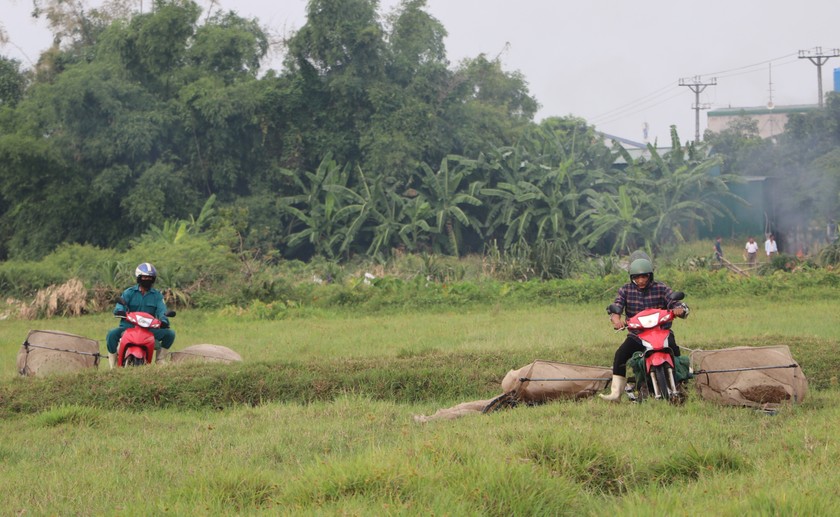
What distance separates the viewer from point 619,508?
15.5ft

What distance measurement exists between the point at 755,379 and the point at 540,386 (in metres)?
1.69

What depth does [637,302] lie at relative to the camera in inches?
346

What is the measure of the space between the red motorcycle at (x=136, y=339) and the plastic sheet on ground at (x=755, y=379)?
222 inches

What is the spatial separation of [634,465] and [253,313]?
47.2ft

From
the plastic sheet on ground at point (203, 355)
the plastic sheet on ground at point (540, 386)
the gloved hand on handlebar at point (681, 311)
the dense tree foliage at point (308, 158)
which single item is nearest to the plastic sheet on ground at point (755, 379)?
the gloved hand on handlebar at point (681, 311)

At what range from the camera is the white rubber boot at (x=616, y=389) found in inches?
325

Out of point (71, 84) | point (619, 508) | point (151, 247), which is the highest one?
point (71, 84)

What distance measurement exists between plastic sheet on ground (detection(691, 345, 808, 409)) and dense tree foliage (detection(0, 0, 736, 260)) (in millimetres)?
25280

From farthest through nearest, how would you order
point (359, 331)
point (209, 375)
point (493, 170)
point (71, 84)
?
point (493, 170), point (71, 84), point (359, 331), point (209, 375)

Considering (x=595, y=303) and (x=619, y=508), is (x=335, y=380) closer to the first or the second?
(x=619, y=508)

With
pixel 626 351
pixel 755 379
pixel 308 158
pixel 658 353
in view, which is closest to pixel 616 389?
pixel 626 351

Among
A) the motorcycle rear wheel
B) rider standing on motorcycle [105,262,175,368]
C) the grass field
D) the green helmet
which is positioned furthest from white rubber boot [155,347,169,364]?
the green helmet

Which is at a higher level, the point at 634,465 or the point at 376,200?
the point at 376,200

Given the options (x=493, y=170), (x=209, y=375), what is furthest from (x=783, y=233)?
(x=209, y=375)
